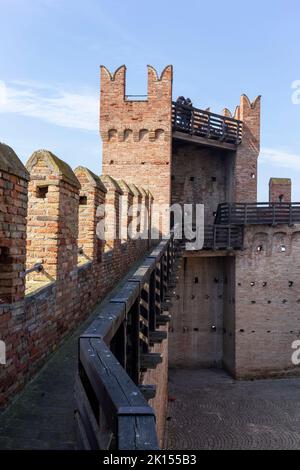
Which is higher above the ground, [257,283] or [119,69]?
[119,69]

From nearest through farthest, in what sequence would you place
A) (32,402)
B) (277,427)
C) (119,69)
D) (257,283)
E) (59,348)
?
(32,402) < (59,348) < (277,427) < (119,69) < (257,283)

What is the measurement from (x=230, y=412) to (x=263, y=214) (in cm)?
825

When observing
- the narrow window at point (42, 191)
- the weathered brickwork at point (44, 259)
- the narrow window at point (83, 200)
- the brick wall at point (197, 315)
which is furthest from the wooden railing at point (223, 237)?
the narrow window at point (42, 191)

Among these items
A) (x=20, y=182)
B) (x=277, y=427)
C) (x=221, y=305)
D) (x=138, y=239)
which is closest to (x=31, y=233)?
(x=20, y=182)

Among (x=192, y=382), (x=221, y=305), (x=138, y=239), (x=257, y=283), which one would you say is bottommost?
(x=192, y=382)

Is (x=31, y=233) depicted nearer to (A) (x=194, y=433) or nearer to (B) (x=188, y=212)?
(A) (x=194, y=433)

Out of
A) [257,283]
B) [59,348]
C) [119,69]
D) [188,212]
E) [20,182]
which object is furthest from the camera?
[188,212]

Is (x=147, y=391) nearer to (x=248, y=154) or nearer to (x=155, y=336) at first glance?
(x=155, y=336)

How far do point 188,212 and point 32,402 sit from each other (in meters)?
17.7

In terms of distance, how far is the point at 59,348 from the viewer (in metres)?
4.53

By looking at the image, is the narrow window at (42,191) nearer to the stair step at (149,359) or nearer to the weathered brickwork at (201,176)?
the stair step at (149,359)

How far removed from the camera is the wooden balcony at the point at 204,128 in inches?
682

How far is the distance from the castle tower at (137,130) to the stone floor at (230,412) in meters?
7.96

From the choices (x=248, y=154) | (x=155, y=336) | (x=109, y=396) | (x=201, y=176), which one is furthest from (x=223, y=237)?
(x=109, y=396)
